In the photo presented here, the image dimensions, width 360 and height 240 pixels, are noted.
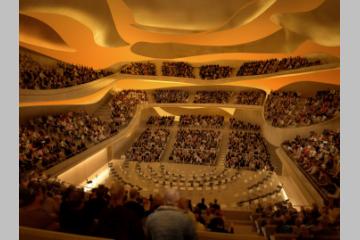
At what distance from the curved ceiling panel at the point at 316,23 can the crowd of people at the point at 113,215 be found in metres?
7.27

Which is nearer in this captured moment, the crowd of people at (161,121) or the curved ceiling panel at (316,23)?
the curved ceiling panel at (316,23)

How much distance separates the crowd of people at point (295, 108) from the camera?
880 cm

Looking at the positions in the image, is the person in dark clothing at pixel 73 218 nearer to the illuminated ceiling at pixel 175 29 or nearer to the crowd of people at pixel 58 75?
the crowd of people at pixel 58 75

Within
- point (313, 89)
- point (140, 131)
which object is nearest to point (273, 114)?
point (313, 89)

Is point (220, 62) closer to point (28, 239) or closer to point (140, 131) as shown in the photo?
point (140, 131)

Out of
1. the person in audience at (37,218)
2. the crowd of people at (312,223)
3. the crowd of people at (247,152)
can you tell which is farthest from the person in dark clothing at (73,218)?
the crowd of people at (247,152)

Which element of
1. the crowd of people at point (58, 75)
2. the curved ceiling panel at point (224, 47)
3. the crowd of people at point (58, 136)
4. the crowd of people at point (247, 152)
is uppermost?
the curved ceiling panel at point (224, 47)

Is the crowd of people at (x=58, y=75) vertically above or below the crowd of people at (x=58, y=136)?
above

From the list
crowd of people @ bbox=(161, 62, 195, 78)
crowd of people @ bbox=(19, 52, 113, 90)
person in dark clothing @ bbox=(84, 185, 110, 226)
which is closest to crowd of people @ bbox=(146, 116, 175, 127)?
crowd of people @ bbox=(161, 62, 195, 78)

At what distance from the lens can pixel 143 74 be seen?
1595 centimetres

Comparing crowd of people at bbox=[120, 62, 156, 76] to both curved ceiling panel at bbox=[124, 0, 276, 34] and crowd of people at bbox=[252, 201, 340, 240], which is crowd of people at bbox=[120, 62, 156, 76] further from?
crowd of people at bbox=[252, 201, 340, 240]

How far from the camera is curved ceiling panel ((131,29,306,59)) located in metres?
12.8

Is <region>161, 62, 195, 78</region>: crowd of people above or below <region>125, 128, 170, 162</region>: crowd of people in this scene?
above

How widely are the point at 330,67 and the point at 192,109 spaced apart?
7477 millimetres
